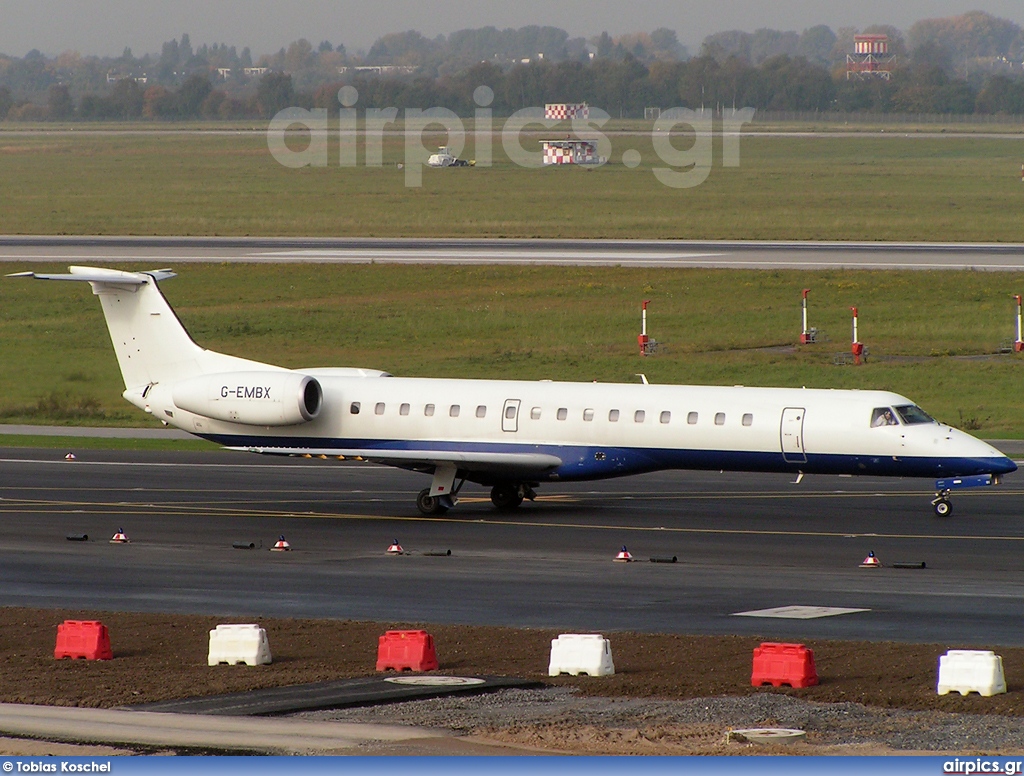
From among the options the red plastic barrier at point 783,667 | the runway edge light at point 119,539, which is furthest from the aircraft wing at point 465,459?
the red plastic barrier at point 783,667

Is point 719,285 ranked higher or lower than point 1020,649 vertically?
higher

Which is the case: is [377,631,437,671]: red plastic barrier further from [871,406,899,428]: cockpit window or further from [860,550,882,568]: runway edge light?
[871,406,899,428]: cockpit window

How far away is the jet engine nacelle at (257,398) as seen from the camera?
36719mm

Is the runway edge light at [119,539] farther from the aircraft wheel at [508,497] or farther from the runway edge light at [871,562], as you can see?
the runway edge light at [871,562]

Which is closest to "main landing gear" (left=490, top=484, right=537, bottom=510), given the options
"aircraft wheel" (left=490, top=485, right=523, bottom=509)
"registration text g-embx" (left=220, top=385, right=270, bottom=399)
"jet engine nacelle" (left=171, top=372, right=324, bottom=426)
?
"aircraft wheel" (left=490, top=485, right=523, bottom=509)

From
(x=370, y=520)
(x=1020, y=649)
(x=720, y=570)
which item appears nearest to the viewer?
(x=1020, y=649)

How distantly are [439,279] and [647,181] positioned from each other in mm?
73282

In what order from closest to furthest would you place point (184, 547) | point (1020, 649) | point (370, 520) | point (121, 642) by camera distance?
point (1020, 649) → point (121, 642) → point (184, 547) → point (370, 520)

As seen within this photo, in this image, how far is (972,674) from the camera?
1856 centimetres

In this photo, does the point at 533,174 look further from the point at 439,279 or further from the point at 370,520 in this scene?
the point at 370,520

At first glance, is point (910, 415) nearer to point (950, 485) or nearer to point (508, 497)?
point (950, 485)

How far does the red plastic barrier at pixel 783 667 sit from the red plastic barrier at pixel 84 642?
8.33 metres

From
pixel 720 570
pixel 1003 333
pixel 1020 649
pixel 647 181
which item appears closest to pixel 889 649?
pixel 1020 649

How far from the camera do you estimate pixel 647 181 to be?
479 feet
